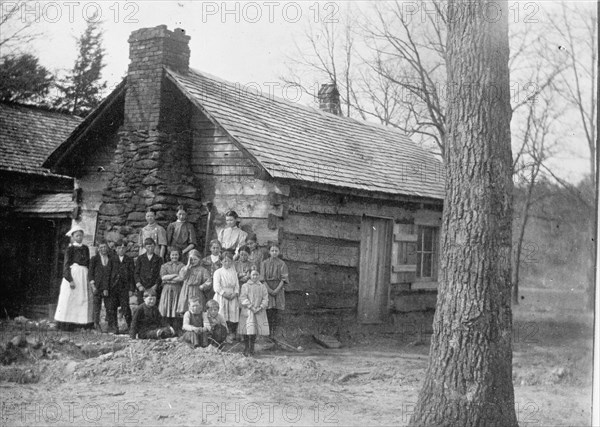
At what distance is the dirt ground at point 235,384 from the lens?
6.24 metres

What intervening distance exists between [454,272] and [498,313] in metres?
0.55

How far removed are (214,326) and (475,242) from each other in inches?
186

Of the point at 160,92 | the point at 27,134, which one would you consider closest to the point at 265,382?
the point at 160,92

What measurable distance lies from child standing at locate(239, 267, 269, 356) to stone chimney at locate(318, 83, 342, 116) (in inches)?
377

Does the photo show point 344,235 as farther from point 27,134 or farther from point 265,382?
point 27,134

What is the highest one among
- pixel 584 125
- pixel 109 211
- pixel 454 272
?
pixel 584 125

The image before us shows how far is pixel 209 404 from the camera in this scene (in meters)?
6.51

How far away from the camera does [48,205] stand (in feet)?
47.1

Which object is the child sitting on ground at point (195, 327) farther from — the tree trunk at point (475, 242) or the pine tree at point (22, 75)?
the pine tree at point (22, 75)

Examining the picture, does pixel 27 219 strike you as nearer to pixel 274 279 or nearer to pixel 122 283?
pixel 122 283

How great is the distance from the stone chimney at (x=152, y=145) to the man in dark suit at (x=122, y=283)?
0.31 m

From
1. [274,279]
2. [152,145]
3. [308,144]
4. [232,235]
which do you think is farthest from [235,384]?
[308,144]

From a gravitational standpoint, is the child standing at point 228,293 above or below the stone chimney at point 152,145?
below

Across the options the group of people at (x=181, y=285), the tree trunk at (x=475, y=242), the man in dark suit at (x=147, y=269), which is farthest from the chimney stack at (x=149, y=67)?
the tree trunk at (x=475, y=242)
